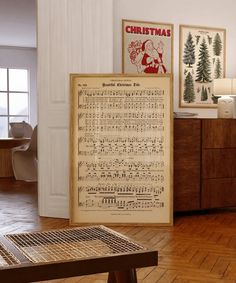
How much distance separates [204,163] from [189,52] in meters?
1.47

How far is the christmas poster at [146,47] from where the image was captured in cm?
533

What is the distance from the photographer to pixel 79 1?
4793 millimetres

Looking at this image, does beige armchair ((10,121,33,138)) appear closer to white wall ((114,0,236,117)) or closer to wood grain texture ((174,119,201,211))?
white wall ((114,0,236,117))

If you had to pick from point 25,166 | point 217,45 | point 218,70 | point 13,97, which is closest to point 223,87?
Result: point 218,70

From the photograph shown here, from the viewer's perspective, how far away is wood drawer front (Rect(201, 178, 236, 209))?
16.4ft

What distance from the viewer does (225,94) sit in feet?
17.5

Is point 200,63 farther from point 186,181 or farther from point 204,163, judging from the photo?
point 186,181

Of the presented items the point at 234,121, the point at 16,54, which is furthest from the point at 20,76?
the point at 234,121

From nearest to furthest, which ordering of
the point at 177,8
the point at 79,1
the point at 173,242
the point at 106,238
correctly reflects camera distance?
the point at 106,238, the point at 173,242, the point at 79,1, the point at 177,8

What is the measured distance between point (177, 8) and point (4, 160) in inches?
180

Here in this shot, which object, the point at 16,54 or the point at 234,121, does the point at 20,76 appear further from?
the point at 234,121

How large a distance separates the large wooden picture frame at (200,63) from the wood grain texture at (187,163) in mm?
872

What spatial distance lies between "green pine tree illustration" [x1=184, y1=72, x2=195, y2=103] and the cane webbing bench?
3.85 metres

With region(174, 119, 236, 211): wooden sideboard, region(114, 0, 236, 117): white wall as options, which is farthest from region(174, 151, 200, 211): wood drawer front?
region(114, 0, 236, 117): white wall
